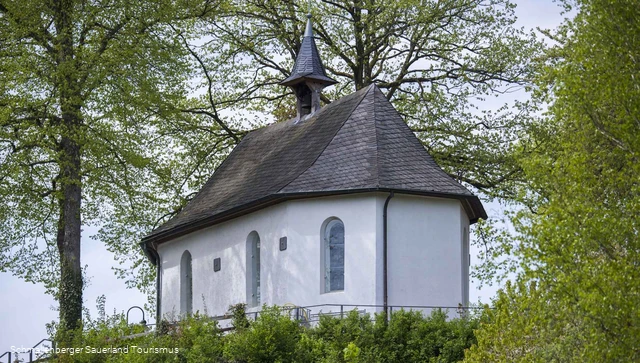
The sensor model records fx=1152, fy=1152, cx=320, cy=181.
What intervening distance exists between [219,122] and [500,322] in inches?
900

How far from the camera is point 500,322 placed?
1909cm

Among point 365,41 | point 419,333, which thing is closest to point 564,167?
point 419,333

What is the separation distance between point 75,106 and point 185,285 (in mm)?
6630

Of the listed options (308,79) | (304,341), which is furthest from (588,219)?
(308,79)

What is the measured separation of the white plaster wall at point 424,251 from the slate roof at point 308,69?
323 inches

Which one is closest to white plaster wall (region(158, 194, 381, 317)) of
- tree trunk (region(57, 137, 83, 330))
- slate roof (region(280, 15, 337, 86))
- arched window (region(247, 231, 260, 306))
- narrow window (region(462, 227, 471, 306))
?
arched window (region(247, 231, 260, 306))

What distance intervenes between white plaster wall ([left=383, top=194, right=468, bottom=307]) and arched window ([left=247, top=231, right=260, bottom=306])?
15.0 feet

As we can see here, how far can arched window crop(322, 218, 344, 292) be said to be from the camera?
94.2 ft

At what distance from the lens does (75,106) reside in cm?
3206

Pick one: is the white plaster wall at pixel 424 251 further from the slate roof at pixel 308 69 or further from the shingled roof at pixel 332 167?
the slate roof at pixel 308 69

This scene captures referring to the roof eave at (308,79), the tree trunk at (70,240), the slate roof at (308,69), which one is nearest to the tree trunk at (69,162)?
the tree trunk at (70,240)

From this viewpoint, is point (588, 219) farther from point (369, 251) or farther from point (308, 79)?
point (308, 79)

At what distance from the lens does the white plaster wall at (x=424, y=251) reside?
28234 mm

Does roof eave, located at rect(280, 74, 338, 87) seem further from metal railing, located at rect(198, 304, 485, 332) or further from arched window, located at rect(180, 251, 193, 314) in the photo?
metal railing, located at rect(198, 304, 485, 332)
